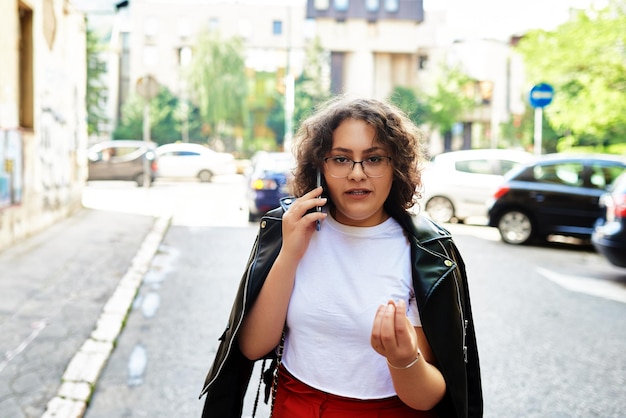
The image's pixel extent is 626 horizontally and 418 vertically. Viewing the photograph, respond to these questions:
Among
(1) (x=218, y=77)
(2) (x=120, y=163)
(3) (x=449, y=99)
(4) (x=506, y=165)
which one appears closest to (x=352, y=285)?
(4) (x=506, y=165)

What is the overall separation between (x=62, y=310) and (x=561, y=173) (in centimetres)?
868

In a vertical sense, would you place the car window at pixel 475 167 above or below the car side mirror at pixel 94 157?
above

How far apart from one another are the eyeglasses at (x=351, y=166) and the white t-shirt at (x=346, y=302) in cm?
16

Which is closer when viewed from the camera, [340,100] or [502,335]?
[340,100]

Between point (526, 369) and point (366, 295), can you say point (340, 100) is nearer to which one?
Answer: point (366, 295)

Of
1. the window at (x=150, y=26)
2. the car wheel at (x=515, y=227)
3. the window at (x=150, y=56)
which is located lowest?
the car wheel at (x=515, y=227)

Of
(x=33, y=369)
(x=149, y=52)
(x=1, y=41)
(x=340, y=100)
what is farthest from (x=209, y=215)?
(x=149, y=52)

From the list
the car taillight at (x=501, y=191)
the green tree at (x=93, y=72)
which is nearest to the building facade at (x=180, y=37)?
the green tree at (x=93, y=72)

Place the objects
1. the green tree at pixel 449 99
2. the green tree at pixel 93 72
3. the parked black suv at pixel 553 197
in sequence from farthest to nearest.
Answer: the green tree at pixel 449 99, the green tree at pixel 93 72, the parked black suv at pixel 553 197

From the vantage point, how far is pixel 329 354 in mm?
2252

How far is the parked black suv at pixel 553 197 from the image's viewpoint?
1263cm

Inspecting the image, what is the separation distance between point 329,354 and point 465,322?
457 millimetres

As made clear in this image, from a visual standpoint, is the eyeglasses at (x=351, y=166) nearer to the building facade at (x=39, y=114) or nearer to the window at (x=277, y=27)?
the building facade at (x=39, y=114)

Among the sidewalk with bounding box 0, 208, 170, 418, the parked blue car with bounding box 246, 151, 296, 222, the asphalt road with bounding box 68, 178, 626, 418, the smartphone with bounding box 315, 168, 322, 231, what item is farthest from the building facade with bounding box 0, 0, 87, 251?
the smartphone with bounding box 315, 168, 322, 231
